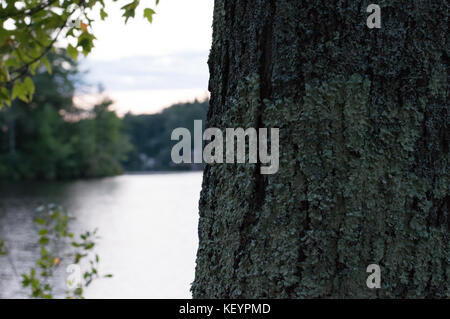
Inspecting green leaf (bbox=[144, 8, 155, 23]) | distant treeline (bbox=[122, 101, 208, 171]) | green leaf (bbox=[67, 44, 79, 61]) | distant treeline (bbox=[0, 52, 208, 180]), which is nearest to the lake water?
green leaf (bbox=[67, 44, 79, 61])

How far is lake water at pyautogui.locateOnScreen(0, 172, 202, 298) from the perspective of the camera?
8.64m

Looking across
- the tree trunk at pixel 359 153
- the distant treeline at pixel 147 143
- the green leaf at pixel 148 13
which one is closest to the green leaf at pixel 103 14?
the green leaf at pixel 148 13

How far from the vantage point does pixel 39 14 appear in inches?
102

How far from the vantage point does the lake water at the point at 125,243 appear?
8.64m

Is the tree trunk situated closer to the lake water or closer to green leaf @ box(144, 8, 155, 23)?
green leaf @ box(144, 8, 155, 23)

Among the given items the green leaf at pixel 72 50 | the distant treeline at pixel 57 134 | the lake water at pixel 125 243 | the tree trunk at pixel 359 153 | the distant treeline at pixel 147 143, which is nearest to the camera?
the tree trunk at pixel 359 153

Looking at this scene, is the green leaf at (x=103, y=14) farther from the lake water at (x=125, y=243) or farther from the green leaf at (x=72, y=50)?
the lake water at (x=125, y=243)

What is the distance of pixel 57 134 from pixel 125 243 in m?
32.6

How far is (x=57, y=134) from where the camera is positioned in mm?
42875

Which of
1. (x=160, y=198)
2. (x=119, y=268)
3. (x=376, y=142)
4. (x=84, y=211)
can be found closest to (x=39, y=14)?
(x=376, y=142)

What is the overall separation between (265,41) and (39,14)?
1.77m

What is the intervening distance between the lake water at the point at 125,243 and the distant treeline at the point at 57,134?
16560 mm
